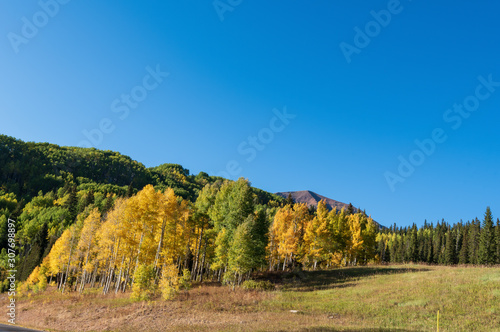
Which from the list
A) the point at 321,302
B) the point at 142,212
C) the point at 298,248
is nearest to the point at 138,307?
the point at 142,212

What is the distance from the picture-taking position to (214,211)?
43281mm

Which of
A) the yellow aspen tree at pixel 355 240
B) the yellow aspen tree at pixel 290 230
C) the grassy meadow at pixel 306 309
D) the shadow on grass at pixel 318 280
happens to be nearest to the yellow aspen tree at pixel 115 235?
the grassy meadow at pixel 306 309

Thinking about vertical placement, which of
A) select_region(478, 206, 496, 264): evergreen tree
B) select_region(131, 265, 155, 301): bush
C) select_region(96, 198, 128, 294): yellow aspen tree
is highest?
select_region(478, 206, 496, 264): evergreen tree

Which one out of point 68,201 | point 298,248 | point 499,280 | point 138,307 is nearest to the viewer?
point 138,307

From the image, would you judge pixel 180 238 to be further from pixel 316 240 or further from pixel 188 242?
pixel 316 240

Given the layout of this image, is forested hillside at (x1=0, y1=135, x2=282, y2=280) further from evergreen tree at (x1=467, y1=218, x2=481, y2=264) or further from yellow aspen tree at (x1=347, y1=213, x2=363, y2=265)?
evergreen tree at (x1=467, y1=218, x2=481, y2=264)

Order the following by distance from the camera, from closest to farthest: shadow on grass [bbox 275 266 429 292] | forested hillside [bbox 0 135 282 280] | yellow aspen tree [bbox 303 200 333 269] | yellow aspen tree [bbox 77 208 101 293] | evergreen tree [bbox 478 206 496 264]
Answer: shadow on grass [bbox 275 266 429 292]
yellow aspen tree [bbox 77 208 101 293]
yellow aspen tree [bbox 303 200 333 269]
forested hillside [bbox 0 135 282 280]
evergreen tree [bbox 478 206 496 264]

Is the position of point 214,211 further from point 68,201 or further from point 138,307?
point 68,201

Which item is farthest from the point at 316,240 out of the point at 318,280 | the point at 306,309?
the point at 306,309

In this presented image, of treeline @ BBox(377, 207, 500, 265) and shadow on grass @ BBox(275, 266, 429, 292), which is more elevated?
treeline @ BBox(377, 207, 500, 265)

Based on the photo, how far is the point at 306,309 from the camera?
84.6ft

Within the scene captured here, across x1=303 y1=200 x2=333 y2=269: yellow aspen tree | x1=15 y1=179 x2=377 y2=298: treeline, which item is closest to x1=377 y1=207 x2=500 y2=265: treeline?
x1=303 y1=200 x2=333 y2=269: yellow aspen tree

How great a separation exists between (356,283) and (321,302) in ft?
37.6

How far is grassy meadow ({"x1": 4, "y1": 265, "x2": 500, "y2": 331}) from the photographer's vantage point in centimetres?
1953
